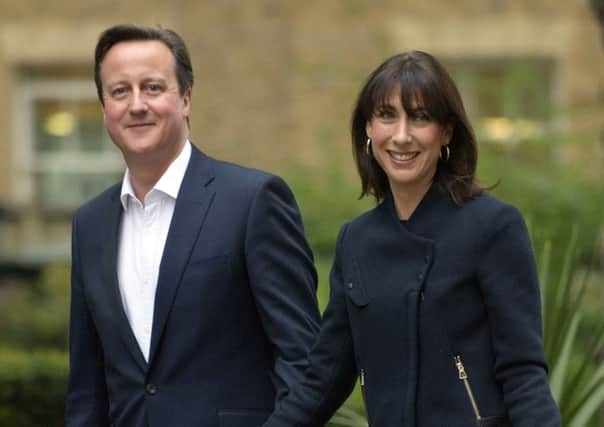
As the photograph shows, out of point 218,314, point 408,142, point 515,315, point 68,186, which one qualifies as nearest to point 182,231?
point 218,314

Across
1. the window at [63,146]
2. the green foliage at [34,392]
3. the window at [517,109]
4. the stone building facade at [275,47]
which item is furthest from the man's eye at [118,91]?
the window at [63,146]

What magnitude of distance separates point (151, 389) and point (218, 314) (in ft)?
0.83

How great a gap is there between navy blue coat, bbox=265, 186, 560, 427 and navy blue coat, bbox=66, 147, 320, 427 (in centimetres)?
39

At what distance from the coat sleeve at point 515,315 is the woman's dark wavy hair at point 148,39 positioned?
1.05 metres

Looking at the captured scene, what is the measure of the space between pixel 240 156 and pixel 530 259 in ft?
44.3

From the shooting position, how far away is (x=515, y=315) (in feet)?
10.8

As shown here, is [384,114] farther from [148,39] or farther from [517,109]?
[517,109]

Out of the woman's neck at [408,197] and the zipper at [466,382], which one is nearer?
the zipper at [466,382]

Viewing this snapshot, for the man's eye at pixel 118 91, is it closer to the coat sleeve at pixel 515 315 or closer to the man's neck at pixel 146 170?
the man's neck at pixel 146 170

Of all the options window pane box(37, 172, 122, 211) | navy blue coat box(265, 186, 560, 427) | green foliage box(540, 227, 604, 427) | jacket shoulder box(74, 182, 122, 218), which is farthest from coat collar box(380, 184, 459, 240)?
window pane box(37, 172, 122, 211)

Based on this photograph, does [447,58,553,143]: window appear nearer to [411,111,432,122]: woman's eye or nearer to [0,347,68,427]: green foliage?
[0,347,68,427]: green foliage

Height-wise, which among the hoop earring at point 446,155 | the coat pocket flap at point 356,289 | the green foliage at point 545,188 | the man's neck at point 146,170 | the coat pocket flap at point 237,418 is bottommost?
the green foliage at point 545,188

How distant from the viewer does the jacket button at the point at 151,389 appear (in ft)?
12.7

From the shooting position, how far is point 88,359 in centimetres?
413
